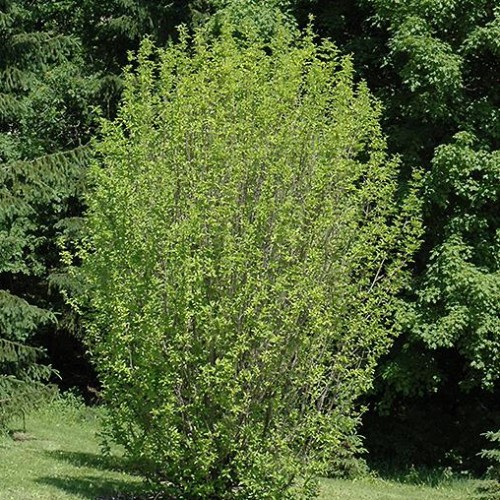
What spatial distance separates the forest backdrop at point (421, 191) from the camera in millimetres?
17297

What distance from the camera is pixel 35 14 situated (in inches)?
1017

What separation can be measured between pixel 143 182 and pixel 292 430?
312 centimetres

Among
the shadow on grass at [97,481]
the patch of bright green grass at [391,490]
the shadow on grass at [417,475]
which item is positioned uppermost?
the shadow on grass at [97,481]

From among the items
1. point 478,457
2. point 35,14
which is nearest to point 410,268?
point 478,457

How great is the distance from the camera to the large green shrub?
10.5 metres

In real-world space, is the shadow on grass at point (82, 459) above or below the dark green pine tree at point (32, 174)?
below

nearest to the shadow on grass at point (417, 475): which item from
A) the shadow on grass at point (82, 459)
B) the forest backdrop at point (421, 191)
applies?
the forest backdrop at point (421, 191)

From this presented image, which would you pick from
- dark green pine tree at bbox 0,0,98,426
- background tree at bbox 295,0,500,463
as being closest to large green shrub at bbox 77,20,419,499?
dark green pine tree at bbox 0,0,98,426

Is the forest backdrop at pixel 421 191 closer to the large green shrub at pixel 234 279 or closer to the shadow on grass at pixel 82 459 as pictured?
the shadow on grass at pixel 82 459

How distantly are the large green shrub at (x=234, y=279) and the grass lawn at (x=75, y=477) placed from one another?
5.25 feet

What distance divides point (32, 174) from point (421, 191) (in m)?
6.84

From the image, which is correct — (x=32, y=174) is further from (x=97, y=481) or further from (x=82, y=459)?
(x=97, y=481)

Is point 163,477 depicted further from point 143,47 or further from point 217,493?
point 143,47

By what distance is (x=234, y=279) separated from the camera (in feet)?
34.8
